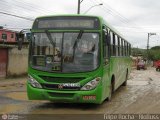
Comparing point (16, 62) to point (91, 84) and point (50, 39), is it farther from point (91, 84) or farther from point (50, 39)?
point (91, 84)

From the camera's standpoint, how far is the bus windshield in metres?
12.5

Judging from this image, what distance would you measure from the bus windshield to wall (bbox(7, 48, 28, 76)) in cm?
1637

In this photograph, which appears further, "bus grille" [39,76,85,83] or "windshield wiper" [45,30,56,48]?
"windshield wiper" [45,30,56,48]

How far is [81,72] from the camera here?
12359 millimetres

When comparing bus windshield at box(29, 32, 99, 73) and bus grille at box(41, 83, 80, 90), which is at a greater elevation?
bus windshield at box(29, 32, 99, 73)

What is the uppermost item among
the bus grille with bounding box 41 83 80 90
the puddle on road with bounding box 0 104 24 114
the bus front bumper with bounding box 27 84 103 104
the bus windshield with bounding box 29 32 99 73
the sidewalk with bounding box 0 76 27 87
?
the bus windshield with bounding box 29 32 99 73

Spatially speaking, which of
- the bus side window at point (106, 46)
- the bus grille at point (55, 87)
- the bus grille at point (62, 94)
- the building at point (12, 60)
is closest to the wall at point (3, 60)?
the building at point (12, 60)

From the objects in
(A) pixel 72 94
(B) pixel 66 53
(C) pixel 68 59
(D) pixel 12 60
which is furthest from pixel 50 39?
(D) pixel 12 60

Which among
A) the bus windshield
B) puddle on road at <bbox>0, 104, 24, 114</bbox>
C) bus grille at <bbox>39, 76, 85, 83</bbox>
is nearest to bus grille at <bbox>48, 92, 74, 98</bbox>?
bus grille at <bbox>39, 76, 85, 83</bbox>

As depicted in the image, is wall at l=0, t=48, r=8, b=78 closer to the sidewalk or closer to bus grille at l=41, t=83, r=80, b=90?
the sidewalk

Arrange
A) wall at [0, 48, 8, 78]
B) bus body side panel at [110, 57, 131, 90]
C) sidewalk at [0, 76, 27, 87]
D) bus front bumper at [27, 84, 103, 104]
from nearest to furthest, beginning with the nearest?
bus front bumper at [27, 84, 103, 104], bus body side panel at [110, 57, 131, 90], sidewalk at [0, 76, 27, 87], wall at [0, 48, 8, 78]

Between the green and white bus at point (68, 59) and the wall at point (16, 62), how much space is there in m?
16.3

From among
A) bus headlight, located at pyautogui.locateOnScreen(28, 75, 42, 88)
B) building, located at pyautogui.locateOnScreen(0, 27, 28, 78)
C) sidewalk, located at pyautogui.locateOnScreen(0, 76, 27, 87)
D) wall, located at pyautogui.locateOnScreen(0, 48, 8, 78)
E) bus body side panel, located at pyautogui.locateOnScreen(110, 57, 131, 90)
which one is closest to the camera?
bus headlight, located at pyautogui.locateOnScreen(28, 75, 42, 88)

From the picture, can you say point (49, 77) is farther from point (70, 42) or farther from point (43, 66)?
point (70, 42)
